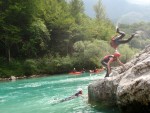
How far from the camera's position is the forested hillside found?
5772cm

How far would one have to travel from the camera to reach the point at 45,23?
222ft

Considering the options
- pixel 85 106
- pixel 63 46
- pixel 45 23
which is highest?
pixel 45 23

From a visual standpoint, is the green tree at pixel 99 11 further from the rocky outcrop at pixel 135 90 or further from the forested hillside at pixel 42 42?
the rocky outcrop at pixel 135 90

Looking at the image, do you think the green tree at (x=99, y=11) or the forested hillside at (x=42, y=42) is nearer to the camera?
the forested hillside at (x=42, y=42)

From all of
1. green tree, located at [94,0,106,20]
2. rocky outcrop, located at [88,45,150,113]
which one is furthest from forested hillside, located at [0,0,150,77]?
rocky outcrop, located at [88,45,150,113]

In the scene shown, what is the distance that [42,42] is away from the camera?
6244 centimetres

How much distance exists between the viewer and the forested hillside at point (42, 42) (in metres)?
57.7

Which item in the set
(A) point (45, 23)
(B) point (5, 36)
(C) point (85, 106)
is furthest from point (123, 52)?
(C) point (85, 106)

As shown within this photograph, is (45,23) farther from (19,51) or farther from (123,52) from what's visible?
(123,52)

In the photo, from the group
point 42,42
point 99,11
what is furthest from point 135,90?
point 99,11

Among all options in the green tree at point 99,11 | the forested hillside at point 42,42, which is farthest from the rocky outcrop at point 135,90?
the green tree at point 99,11

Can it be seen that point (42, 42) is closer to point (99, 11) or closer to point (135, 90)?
point (99, 11)

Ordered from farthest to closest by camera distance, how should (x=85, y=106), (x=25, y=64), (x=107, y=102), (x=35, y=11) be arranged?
1. (x=35, y=11)
2. (x=25, y=64)
3. (x=85, y=106)
4. (x=107, y=102)

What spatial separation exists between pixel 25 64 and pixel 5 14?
10.9 metres
